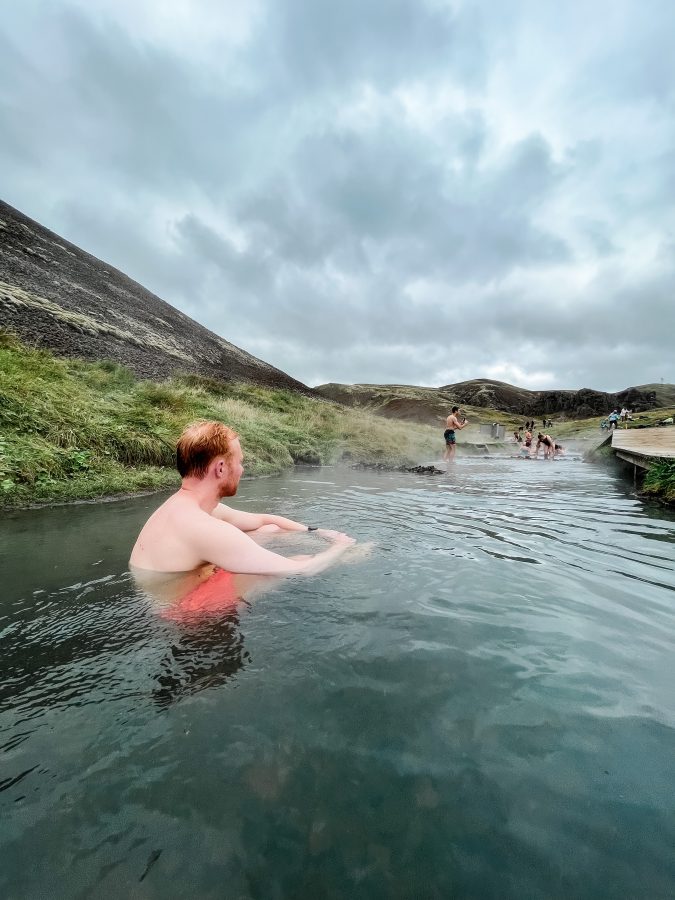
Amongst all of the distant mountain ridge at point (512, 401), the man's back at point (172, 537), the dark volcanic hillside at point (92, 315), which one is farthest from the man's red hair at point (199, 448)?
the distant mountain ridge at point (512, 401)

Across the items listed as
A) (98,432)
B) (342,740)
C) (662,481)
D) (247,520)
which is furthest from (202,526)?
(662,481)

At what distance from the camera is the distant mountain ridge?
57312 mm

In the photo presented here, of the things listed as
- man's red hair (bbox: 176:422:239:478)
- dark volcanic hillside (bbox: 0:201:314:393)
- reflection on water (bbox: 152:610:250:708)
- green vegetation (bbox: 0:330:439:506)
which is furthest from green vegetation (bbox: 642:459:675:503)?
dark volcanic hillside (bbox: 0:201:314:393)

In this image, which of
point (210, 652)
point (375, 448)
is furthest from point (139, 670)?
point (375, 448)

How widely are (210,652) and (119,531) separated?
2801 mm

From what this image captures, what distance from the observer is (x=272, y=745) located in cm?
145

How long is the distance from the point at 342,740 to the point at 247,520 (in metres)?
2.72

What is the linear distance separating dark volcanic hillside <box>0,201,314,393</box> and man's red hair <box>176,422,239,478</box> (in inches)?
446

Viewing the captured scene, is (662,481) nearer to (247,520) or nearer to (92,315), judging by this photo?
(247,520)

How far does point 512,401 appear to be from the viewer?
114m

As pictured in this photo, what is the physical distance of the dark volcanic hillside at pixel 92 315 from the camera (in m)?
12.5

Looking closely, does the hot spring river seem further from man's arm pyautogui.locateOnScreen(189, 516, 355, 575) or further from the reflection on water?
man's arm pyautogui.locateOnScreen(189, 516, 355, 575)

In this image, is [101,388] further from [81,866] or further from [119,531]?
[81,866]

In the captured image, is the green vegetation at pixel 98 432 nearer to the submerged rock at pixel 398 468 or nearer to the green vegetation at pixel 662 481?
the submerged rock at pixel 398 468
